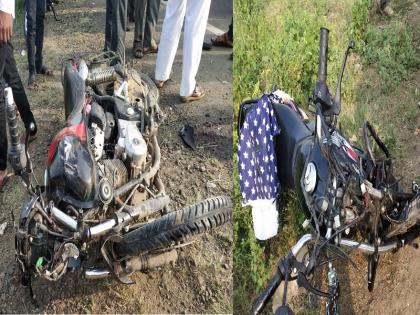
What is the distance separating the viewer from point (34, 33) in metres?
5.29

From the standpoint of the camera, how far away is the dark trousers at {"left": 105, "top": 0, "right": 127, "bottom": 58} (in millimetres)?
5305

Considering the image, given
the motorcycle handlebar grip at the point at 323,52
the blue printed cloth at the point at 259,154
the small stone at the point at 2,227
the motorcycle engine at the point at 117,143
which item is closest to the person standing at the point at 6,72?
the small stone at the point at 2,227

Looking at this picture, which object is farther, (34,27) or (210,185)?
(34,27)

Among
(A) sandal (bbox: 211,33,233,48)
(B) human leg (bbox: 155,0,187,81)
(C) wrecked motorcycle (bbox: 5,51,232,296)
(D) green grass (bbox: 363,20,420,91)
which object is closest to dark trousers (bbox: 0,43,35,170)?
(C) wrecked motorcycle (bbox: 5,51,232,296)

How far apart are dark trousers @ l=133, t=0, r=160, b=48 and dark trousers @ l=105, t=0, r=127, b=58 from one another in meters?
0.62

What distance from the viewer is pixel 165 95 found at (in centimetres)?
555

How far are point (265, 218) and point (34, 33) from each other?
9.68 ft

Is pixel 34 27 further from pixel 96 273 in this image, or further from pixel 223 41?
pixel 96 273

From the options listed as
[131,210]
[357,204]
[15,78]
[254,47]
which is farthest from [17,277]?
[254,47]

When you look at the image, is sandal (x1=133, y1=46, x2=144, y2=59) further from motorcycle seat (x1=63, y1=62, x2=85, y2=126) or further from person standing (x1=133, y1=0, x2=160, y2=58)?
motorcycle seat (x1=63, y1=62, x2=85, y2=126)

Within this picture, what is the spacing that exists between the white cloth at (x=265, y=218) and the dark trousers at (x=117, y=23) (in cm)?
223

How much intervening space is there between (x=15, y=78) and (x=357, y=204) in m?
2.86

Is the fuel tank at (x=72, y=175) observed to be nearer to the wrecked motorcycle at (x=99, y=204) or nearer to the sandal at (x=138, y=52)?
the wrecked motorcycle at (x=99, y=204)

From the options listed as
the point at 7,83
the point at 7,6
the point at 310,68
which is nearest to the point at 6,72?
the point at 7,83
